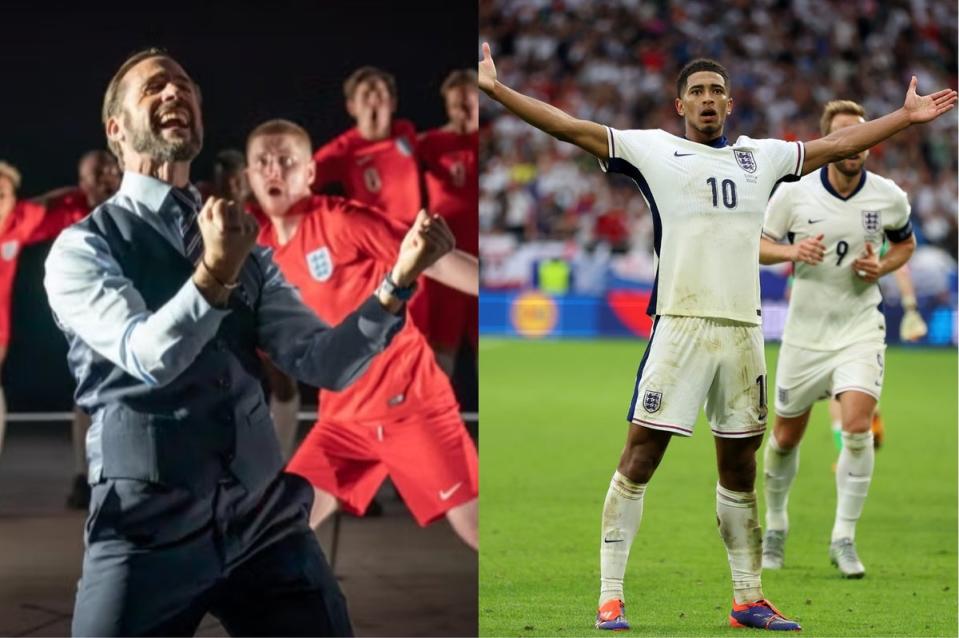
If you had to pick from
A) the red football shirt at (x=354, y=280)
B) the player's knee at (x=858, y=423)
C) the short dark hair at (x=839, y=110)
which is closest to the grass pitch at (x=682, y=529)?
the player's knee at (x=858, y=423)

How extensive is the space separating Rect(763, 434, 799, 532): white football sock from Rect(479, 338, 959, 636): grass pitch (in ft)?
0.84

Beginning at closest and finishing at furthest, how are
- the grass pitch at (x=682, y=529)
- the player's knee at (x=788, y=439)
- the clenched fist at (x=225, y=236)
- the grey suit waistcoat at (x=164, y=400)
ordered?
the clenched fist at (x=225, y=236), the grey suit waistcoat at (x=164, y=400), the grass pitch at (x=682, y=529), the player's knee at (x=788, y=439)

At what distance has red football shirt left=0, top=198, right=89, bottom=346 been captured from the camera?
15.8ft

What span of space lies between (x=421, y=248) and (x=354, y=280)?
381 mm

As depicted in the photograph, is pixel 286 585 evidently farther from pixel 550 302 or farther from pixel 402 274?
pixel 550 302

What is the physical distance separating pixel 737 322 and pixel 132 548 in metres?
2.43

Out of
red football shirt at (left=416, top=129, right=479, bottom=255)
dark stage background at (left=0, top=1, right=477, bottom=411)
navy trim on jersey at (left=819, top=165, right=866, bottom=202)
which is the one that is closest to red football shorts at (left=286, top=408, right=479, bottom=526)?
red football shirt at (left=416, top=129, right=479, bottom=255)

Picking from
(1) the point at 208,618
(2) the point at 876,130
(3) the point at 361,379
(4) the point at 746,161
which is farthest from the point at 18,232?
(2) the point at 876,130

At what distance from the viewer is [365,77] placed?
4949 millimetres

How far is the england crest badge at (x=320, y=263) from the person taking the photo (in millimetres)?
5102

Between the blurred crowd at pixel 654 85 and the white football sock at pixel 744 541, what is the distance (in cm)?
1734

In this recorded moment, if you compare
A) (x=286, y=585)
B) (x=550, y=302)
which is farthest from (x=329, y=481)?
(x=550, y=302)

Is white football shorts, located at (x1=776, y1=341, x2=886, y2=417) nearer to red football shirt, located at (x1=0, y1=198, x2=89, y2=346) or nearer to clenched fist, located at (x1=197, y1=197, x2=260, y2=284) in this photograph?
clenched fist, located at (x1=197, y1=197, x2=260, y2=284)

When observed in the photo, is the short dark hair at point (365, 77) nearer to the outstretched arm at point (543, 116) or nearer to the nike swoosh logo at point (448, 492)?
the outstretched arm at point (543, 116)
